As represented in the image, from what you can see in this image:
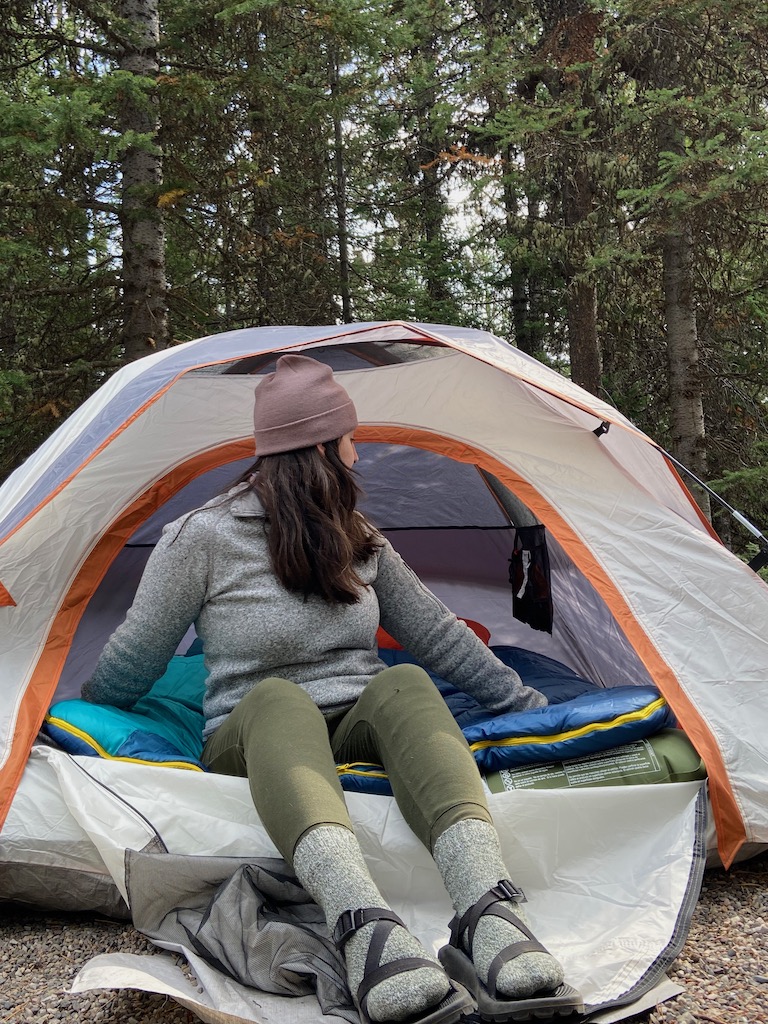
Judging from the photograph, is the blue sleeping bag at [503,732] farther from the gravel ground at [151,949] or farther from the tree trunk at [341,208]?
the tree trunk at [341,208]

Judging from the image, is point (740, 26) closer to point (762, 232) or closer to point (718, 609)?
point (762, 232)

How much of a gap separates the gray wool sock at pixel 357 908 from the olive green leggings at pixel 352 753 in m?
0.03

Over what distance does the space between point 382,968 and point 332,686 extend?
70 centimetres

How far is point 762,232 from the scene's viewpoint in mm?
5051

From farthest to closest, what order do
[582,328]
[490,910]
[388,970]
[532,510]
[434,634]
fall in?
[582,328] → [532,510] → [434,634] → [490,910] → [388,970]

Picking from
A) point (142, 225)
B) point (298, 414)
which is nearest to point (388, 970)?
point (298, 414)

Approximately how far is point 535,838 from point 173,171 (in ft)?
14.2

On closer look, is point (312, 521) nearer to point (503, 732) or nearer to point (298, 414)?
point (298, 414)

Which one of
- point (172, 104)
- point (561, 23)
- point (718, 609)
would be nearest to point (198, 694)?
point (718, 609)

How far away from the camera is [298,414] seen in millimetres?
2010

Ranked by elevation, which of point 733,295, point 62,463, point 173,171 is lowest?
point 62,463

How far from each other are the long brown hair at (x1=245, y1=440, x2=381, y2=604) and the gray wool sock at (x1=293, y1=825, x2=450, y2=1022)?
597 mm

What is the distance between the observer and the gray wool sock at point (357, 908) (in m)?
1.26

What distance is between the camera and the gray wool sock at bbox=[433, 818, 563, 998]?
1.30 metres
